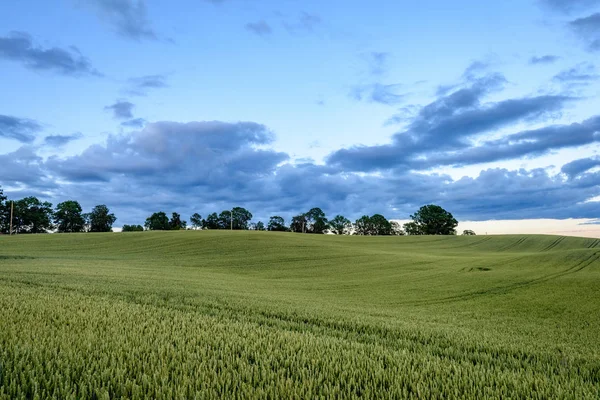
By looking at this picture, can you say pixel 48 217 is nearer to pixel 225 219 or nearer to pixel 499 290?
pixel 225 219

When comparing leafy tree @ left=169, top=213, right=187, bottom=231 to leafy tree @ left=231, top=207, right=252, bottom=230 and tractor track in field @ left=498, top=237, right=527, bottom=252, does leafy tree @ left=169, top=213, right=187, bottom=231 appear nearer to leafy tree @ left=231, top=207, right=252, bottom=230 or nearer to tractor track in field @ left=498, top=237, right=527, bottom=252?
leafy tree @ left=231, top=207, right=252, bottom=230

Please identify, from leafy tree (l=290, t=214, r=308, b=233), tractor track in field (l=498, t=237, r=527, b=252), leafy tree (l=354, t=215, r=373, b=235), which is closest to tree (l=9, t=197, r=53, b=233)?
leafy tree (l=290, t=214, r=308, b=233)

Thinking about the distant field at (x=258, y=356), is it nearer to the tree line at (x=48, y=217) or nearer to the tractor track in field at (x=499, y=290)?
the tractor track in field at (x=499, y=290)

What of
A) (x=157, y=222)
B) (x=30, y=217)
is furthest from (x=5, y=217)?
(x=157, y=222)

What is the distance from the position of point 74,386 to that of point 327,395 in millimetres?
2088

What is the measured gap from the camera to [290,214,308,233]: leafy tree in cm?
14125

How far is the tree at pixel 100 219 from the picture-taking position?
429ft

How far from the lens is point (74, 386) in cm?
339

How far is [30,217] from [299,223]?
79872 mm

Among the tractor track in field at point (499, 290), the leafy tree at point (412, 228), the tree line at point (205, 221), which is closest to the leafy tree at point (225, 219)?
the tree line at point (205, 221)

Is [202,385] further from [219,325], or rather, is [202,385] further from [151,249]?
[151,249]

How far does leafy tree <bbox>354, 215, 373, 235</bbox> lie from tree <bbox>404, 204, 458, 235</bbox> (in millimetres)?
21610

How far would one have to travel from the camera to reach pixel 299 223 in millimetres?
142625

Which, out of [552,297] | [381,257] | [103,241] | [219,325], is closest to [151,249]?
A: [103,241]
